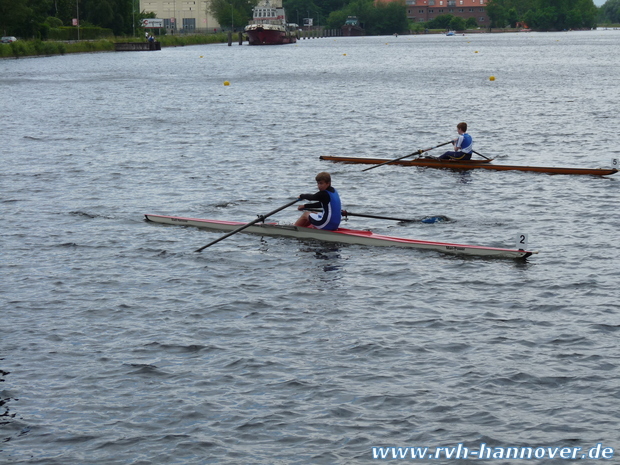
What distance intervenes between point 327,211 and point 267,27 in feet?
553

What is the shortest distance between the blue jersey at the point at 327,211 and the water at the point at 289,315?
54 cm

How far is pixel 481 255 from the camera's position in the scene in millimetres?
18953

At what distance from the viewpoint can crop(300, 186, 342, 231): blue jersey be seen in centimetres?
1969

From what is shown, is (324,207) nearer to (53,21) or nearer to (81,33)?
(53,21)

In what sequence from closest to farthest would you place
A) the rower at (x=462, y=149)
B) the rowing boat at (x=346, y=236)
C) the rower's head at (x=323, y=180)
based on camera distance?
1. the rowing boat at (x=346, y=236)
2. the rower's head at (x=323, y=180)
3. the rower at (x=462, y=149)

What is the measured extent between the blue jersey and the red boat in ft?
545

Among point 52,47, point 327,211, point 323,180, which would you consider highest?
point 52,47

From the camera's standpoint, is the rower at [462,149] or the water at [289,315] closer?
the water at [289,315]

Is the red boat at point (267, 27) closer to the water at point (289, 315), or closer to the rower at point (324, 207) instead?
the water at point (289, 315)

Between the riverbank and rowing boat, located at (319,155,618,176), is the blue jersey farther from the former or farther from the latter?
the riverbank

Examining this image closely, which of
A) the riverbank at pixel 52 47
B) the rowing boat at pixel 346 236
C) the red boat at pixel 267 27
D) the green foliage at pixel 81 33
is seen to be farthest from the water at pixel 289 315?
the red boat at pixel 267 27

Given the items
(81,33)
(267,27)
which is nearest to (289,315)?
(81,33)

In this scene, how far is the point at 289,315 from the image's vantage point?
15.9m

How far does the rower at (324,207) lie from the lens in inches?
768
